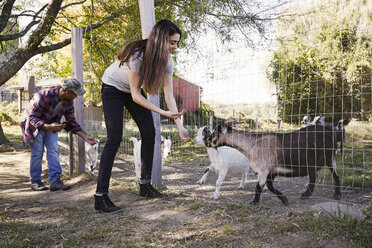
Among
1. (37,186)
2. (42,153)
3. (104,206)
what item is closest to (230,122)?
(104,206)

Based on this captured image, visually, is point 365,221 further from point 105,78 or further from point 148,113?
point 105,78

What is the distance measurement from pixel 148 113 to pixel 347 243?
7.07 ft

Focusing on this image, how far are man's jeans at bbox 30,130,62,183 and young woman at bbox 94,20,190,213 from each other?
5.61ft

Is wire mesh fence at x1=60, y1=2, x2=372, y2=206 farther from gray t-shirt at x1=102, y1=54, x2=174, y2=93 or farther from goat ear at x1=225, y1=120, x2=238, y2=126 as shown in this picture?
gray t-shirt at x1=102, y1=54, x2=174, y2=93

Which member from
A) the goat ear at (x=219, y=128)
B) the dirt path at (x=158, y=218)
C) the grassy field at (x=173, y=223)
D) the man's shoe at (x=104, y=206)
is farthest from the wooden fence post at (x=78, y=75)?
the goat ear at (x=219, y=128)

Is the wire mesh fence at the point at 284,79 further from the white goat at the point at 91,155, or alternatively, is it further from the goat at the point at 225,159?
the white goat at the point at 91,155

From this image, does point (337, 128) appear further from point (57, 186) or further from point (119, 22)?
point (119, 22)

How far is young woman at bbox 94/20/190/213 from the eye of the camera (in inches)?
108

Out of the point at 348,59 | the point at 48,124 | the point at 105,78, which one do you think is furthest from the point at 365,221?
the point at 48,124

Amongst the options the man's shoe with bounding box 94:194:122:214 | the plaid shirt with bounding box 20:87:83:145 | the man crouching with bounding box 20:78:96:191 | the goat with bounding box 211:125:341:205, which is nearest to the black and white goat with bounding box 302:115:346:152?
the goat with bounding box 211:125:341:205

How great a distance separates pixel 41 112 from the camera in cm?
440

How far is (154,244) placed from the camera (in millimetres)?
2369

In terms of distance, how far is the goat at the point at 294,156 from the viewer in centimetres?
346

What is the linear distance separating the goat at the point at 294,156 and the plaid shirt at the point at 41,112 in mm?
2539
